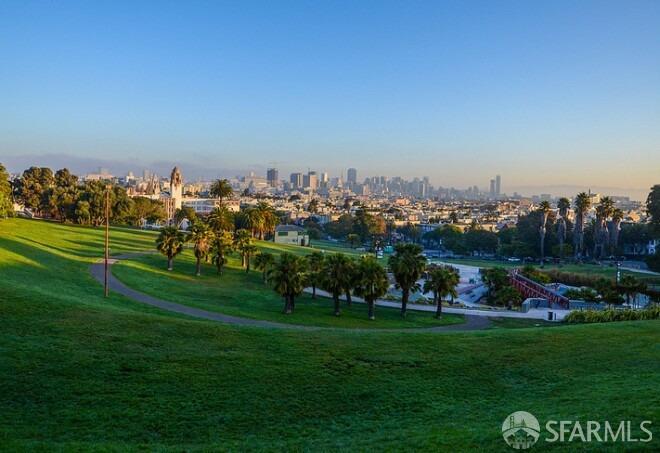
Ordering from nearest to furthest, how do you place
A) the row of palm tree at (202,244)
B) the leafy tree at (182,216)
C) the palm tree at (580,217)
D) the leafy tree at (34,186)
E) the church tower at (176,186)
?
the row of palm tree at (202,244)
the palm tree at (580,217)
the leafy tree at (34,186)
the leafy tree at (182,216)
the church tower at (176,186)

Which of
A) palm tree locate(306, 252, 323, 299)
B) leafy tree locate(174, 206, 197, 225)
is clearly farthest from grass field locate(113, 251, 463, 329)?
leafy tree locate(174, 206, 197, 225)

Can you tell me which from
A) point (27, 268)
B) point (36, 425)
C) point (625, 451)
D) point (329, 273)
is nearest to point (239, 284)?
→ point (329, 273)

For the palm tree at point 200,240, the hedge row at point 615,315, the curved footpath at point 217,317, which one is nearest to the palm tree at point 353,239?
the palm tree at point 200,240

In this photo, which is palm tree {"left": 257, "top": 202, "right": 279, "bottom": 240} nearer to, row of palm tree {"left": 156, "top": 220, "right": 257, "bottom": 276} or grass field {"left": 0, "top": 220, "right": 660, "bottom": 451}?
row of palm tree {"left": 156, "top": 220, "right": 257, "bottom": 276}

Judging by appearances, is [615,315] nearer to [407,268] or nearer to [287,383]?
[407,268]

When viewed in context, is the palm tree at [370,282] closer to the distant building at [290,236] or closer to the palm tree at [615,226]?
the distant building at [290,236]

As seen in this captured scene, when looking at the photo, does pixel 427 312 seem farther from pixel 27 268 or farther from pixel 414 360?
pixel 27 268
